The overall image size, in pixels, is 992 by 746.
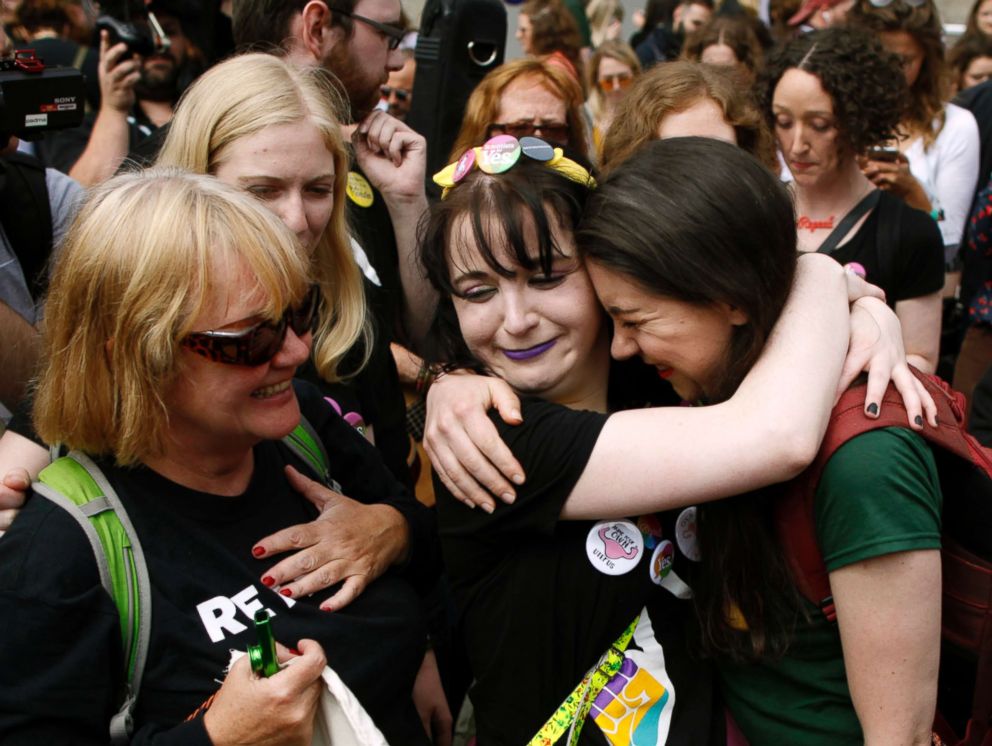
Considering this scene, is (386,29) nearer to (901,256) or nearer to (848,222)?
(848,222)

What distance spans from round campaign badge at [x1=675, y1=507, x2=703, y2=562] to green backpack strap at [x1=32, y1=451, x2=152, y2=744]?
96 centimetres

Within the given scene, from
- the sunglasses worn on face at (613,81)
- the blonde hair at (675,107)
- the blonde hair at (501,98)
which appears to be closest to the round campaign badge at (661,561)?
the blonde hair at (675,107)

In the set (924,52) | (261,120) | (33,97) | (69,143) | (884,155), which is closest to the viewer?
(261,120)

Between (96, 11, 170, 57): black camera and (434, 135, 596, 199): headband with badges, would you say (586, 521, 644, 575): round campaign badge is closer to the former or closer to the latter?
(434, 135, 596, 199): headband with badges

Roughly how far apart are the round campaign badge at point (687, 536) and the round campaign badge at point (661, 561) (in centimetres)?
3

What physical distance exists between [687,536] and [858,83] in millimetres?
2385

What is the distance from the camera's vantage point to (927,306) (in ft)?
11.6

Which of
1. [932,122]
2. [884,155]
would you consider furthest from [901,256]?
[932,122]

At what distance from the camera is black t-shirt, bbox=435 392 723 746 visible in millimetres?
1819

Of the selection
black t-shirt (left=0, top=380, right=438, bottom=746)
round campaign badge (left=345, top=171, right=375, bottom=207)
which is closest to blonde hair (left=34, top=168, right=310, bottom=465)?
black t-shirt (left=0, top=380, right=438, bottom=746)

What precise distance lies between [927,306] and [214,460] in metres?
2.66

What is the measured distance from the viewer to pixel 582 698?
6.12ft

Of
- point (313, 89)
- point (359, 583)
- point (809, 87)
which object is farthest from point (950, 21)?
point (359, 583)

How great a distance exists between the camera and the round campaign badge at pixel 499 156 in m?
2.03
